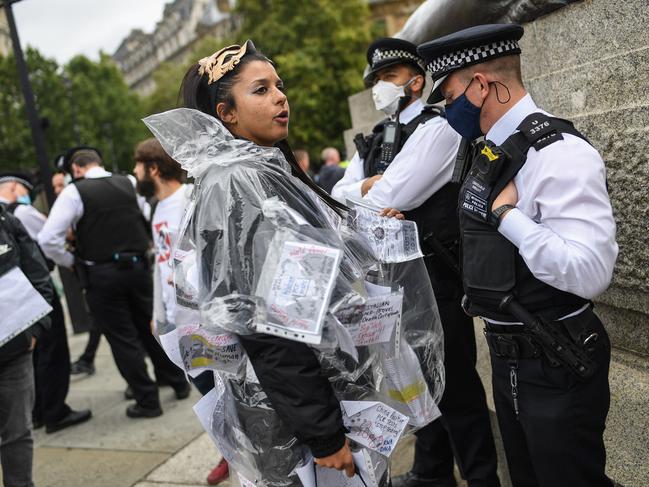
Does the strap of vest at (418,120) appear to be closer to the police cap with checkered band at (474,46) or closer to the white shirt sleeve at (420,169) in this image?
the white shirt sleeve at (420,169)

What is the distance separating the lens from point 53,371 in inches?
203

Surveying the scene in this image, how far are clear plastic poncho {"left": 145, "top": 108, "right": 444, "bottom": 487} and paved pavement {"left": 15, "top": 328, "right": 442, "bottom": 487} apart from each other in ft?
6.26

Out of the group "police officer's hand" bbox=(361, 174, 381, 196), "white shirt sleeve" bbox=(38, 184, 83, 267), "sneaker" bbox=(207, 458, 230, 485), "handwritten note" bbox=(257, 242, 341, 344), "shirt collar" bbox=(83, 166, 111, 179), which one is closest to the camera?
"handwritten note" bbox=(257, 242, 341, 344)

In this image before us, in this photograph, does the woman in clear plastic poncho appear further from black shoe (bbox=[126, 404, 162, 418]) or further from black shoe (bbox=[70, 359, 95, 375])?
black shoe (bbox=[70, 359, 95, 375])

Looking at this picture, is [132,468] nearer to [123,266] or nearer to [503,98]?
[123,266]

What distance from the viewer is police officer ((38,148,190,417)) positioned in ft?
16.8

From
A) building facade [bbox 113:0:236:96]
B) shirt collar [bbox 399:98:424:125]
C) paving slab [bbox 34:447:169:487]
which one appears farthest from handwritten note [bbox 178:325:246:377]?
building facade [bbox 113:0:236:96]

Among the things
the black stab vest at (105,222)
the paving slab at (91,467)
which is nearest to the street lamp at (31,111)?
the black stab vest at (105,222)

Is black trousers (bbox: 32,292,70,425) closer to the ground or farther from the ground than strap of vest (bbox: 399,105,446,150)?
closer to the ground

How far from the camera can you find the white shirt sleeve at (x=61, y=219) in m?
A: 5.09

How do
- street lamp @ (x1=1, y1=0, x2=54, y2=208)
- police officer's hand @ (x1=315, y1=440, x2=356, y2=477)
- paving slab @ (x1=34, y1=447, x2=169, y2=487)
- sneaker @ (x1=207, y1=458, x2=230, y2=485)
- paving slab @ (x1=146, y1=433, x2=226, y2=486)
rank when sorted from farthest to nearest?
street lamp @ (x1=1, y1=0, x2=54, y2=208)
paving slab @ (x1=34, y1=447, x2=169, y2=487)
paving slab @ (x1=146, y1=433, x2=226, y2=486)
sneaker @ (x1=207, y1=458, x2=230, y2=485)
police officer's hand @ (x1=315, y1=440, x2=356, y2=477)

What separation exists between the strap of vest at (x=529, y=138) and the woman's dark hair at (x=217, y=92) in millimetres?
593

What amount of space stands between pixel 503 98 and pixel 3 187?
4177 mm

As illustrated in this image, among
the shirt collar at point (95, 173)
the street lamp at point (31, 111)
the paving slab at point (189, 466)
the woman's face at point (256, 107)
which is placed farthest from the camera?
the street lamp at point (31, 111)
